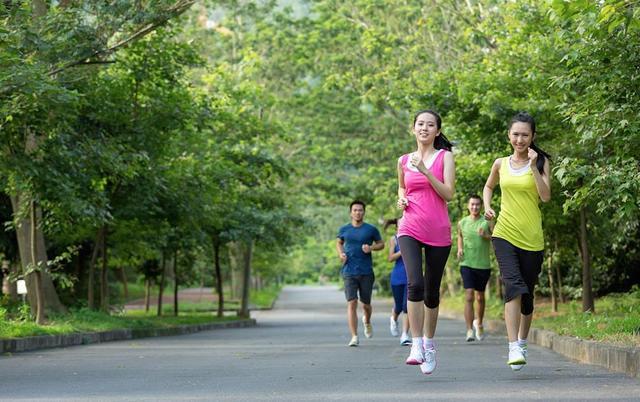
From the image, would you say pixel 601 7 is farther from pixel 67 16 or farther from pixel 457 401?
pixel 67 16

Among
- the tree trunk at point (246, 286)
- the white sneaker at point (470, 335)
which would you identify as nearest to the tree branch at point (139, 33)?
the white sneaker at point (470, 335)

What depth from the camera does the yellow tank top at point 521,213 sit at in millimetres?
9289

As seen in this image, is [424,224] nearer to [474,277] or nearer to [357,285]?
[357,285]

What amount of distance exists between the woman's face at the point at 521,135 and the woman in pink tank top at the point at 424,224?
21.9 inches

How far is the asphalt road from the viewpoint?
827cm

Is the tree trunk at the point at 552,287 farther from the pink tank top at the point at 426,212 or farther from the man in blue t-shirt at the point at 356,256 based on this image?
the pink tank top at the point at 426,212

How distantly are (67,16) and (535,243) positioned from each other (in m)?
10.0

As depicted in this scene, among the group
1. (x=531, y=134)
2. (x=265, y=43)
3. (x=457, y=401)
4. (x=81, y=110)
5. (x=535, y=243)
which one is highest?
(x=265, y=43)

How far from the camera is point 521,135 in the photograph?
9.29m

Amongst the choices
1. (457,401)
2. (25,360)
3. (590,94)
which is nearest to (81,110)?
(25,360)

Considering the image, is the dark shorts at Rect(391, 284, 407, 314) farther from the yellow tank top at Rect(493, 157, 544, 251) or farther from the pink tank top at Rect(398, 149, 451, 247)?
the pink tank top at Rect(398, 149, 451, 247)

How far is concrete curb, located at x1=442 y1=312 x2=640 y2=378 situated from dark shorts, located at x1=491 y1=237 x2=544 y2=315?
1118 mm

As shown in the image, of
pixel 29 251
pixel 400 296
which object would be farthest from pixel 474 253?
pixel 29 251

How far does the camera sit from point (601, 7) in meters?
9.34
